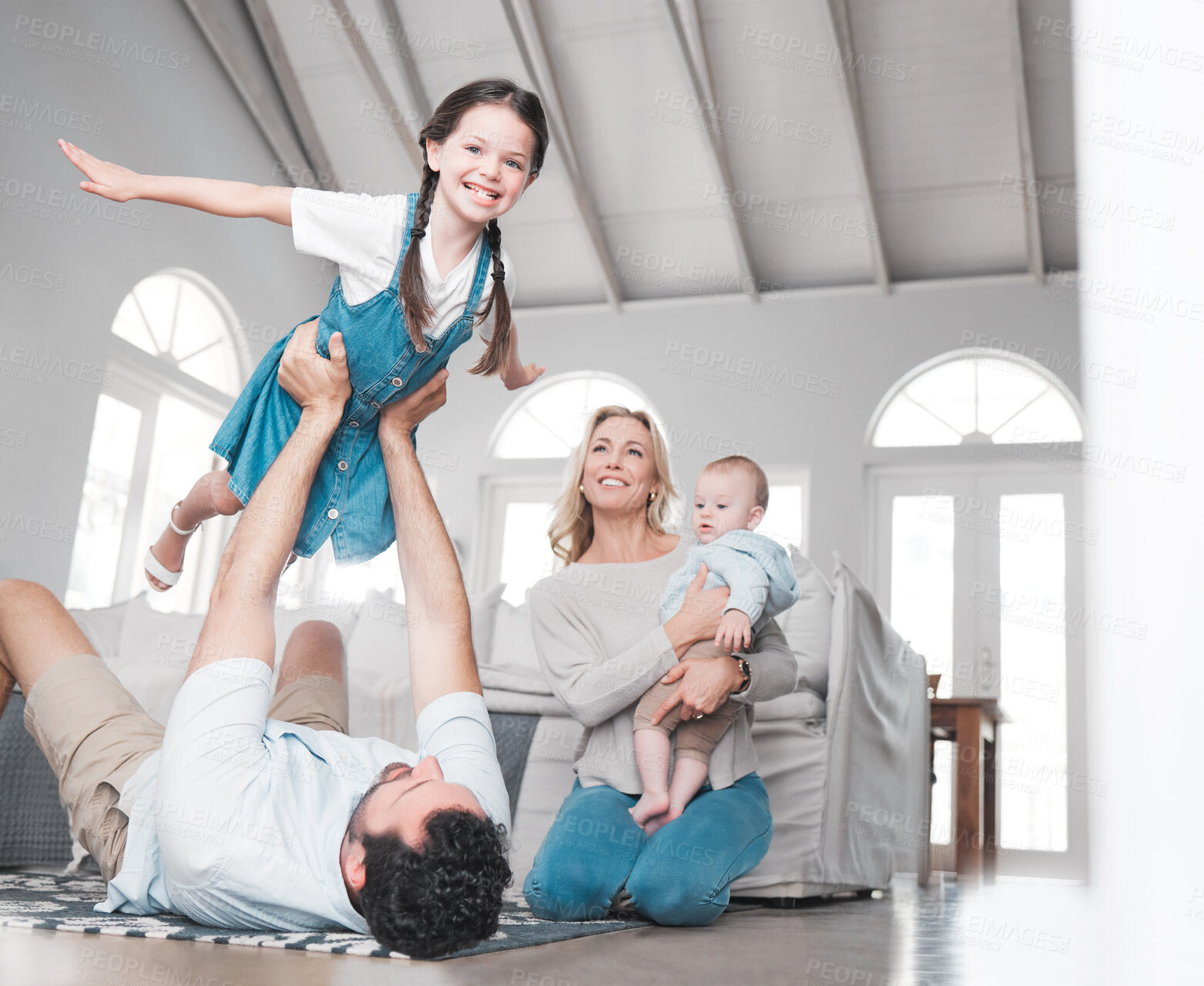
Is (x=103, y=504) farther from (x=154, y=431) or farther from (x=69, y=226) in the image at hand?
(x=69, y=226)

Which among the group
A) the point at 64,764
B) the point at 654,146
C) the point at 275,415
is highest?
the point at 654,146

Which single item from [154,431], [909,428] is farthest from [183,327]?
[909,428]

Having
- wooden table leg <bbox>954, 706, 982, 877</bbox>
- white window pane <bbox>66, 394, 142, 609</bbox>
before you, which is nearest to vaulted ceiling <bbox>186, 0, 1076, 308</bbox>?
white window pane <bbox>66, 394, 142, 609</bbox>

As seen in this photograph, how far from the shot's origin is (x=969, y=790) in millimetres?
4184

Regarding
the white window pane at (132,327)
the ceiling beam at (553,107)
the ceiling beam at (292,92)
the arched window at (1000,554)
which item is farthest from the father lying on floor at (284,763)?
the ceiling beam at (292,92)

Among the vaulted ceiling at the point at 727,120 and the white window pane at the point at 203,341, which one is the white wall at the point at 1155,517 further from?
the white window pane at the point at 203,341

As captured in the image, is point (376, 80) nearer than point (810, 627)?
No

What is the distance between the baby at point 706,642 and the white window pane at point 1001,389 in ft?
16.5

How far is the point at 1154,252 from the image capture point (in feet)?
0.89

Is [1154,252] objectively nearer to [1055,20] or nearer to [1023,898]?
[1023,898]

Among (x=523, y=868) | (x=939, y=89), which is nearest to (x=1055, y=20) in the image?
(x=939, y=89)

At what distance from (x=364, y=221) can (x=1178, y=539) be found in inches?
58.0

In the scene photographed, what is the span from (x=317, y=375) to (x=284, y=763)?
1.87ft

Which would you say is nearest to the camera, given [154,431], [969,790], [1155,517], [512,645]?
[1155,517]
